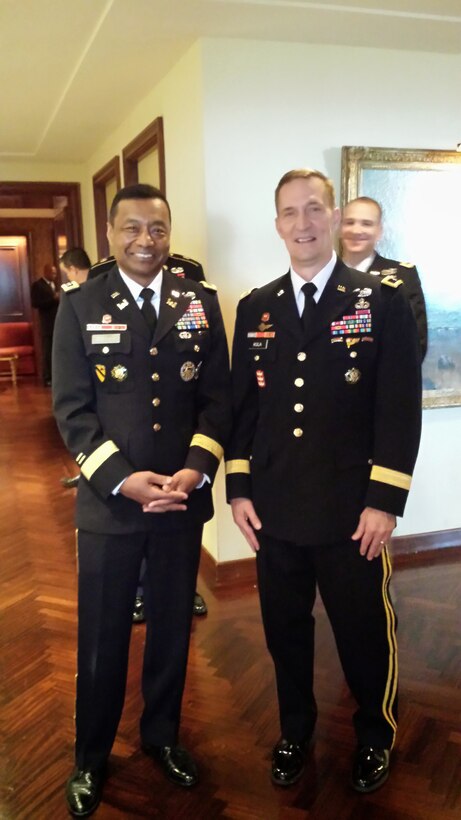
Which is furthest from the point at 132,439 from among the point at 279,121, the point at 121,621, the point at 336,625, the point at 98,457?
Result: the point at 279,121

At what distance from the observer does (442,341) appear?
11.2 ft

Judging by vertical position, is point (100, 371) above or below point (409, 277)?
below

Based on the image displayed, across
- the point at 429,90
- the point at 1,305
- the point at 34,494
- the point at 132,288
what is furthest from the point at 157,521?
the point at 1,305

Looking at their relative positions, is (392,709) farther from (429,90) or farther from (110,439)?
(429,90)

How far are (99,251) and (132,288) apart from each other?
13.5ft

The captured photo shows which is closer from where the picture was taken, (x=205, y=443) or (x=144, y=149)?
(x=205, y=443)

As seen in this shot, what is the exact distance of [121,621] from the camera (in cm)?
181

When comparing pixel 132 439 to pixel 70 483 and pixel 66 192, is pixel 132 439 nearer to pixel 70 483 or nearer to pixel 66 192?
pixel 70 483

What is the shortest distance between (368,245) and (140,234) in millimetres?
1360

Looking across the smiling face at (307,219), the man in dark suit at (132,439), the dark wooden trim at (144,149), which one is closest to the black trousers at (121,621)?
the man in dark suit at (132,439)

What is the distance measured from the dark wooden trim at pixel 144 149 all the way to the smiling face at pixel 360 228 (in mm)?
1193

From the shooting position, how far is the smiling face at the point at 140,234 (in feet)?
5.63

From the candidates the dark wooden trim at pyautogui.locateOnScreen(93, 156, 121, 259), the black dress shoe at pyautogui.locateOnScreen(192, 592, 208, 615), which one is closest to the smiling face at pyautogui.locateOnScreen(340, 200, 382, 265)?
the black dress shoe at pyautogui.locateOnScreen(192, 592, 208, 615)

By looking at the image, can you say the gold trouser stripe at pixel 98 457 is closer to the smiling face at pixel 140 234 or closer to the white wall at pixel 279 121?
the smiling face at pixel 140 234
